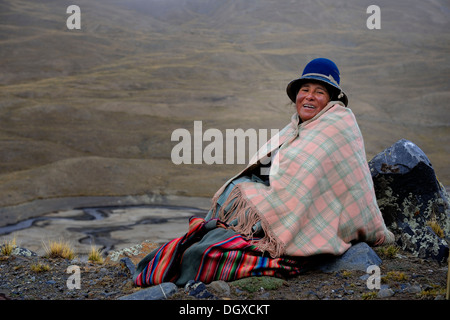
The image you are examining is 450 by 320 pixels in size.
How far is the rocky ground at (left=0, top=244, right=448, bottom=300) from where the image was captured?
2.78 meters

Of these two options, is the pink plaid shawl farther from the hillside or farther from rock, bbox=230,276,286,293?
the hillside

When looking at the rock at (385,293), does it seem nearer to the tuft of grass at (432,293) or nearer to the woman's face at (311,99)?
the tuft of grass at (432,293)

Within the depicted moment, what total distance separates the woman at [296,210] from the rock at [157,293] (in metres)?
0.13

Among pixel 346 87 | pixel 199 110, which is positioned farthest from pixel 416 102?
pixel 199 110

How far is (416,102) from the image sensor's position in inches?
914

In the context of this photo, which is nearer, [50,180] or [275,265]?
[275,265]

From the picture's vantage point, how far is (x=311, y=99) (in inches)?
136

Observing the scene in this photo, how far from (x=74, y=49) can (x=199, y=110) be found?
1908cm

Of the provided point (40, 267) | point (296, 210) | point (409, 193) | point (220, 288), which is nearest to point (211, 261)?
point (220, 288)

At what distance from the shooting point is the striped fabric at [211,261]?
2926mm

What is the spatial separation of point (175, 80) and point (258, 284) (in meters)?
25.1

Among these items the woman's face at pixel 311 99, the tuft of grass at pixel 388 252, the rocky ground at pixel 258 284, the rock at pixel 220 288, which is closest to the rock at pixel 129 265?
the rocky ground at pixel 258 284

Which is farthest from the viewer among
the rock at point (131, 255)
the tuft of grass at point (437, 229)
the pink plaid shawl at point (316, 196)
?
the rock at point (131, 255)
